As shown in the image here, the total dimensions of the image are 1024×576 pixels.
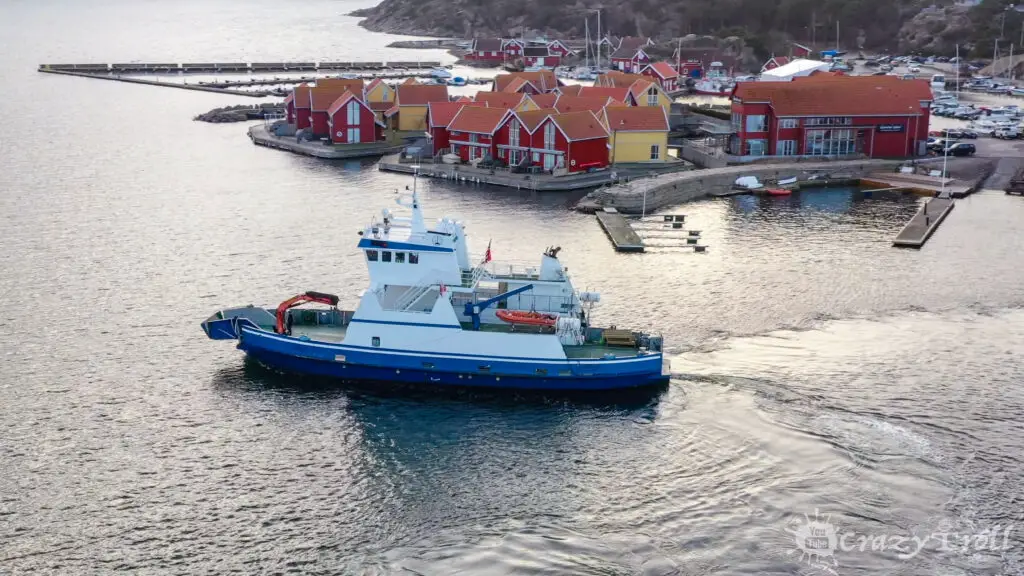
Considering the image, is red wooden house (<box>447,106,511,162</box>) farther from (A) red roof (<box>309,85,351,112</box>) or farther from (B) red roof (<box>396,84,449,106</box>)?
(A) red roof (<box>309,85,351,112</box>)

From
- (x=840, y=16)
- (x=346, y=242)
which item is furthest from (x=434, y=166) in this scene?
(x=840, y=16)

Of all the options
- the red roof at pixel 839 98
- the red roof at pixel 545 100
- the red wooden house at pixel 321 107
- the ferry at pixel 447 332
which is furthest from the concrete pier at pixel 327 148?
the ferry at pixel 447 332

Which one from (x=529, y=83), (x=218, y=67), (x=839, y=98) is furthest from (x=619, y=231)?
(x=218, y=67)

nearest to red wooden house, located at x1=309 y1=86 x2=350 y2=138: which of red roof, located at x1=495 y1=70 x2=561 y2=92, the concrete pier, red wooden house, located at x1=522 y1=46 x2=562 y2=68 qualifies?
the concrete pier

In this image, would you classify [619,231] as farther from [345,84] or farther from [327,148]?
[345,84]

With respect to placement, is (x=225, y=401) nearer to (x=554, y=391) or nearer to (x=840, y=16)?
(x=554, y=391)
